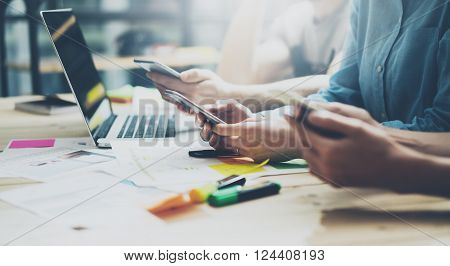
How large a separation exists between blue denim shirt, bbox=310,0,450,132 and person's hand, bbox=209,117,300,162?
18cm

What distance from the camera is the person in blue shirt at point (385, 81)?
78 cm

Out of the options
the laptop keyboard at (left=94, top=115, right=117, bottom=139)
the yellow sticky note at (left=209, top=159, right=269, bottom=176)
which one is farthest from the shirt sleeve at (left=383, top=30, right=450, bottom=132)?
the laptop keyboard at (left=94, top=115, right=117, bottom=139)

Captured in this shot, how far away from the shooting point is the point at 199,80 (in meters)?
1.04

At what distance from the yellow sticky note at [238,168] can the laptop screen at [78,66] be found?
0.26 m

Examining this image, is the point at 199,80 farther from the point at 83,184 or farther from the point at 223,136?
the point at 83,184

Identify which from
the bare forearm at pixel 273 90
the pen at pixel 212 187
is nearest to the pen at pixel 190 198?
the pen at pixel 212 187

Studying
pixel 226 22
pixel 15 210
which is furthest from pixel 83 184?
pixel 226 22

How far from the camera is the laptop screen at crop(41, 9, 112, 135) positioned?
2.92 feet

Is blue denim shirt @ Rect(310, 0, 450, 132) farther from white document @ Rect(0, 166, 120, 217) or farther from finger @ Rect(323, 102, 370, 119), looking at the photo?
white document @ Rect(0, 166, 120, 217)

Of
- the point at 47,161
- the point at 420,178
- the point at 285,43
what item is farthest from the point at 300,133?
the point at 285,43

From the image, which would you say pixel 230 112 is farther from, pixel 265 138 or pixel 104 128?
pixel 104 128

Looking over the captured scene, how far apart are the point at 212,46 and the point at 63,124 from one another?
508 mm

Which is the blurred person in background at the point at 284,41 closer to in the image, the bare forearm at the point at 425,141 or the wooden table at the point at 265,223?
the bare forearm at the point at 425,141

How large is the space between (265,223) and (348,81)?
49cm
